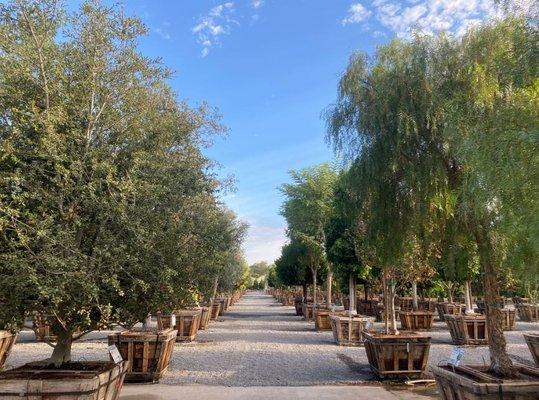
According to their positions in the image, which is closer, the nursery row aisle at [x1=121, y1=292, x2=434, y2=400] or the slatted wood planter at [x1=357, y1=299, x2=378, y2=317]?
the nursery row aisle at [x1=121, y1=292, x2=434, y2=400]

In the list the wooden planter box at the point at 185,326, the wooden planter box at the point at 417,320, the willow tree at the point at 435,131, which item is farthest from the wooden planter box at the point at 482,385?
the wooden planter box at the point at 417,320

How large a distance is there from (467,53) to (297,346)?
10998mm

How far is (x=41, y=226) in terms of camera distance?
17.9 ft

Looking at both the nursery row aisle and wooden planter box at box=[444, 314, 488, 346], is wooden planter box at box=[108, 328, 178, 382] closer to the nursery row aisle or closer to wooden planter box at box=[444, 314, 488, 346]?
the nursery row aisle

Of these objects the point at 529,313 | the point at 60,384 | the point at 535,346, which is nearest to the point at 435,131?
the point at 60,384

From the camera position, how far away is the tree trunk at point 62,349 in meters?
6.61

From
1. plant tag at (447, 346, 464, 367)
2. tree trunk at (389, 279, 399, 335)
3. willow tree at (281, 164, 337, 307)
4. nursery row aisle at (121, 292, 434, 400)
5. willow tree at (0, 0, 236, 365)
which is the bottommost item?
nursery row aisle at (121, 292, 434, 400)

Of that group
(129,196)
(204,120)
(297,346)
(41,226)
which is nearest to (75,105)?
(129,196)

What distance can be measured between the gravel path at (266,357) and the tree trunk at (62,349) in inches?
127

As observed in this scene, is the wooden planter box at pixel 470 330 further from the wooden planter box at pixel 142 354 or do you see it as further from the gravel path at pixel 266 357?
the wooden planter box at pixel 142 354

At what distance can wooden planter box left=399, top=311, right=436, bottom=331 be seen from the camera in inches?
762

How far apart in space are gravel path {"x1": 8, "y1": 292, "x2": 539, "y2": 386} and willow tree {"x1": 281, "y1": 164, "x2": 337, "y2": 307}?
5896mm

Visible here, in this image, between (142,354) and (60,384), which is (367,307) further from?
(60,384)

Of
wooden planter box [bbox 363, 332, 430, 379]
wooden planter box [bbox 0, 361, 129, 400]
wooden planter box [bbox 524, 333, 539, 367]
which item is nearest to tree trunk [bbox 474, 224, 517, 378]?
wooden planter box [bbox 363, 332, 430, 379]
